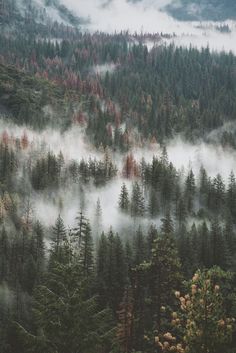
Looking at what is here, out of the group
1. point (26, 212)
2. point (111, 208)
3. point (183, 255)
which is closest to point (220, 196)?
point (111, 208)

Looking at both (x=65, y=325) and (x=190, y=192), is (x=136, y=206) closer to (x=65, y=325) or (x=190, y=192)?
(x=190, y=192)

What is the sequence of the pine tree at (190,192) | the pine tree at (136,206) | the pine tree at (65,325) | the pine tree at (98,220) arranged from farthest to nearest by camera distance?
the pine tree at (190,192) < the pine tree at (136,206) < the pine tree at (98,220) < the pine tree at (65,325)

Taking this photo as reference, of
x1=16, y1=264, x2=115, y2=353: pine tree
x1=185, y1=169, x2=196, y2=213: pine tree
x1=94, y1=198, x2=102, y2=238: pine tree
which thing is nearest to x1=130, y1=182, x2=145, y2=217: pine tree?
Result: x1=94, y1=198, x2=102, y2=238: pine tree

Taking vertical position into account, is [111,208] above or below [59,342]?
below

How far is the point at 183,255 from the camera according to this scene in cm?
13450

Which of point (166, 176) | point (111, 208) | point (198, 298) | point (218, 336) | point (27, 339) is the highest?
point (198, 298)

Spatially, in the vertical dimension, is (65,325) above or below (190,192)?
above

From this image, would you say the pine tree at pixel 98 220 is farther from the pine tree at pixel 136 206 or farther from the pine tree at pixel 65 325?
the pine tree at pixel 65 325

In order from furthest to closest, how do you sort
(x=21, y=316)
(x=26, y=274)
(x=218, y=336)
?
(x=26, y=274) → (x=21, y=316) → (x=218, y=336)

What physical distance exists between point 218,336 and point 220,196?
163847 millimetres

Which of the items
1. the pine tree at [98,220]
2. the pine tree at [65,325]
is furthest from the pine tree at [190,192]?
the pine tree at [65,325]

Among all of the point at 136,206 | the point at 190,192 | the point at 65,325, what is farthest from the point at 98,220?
the point at 65,325

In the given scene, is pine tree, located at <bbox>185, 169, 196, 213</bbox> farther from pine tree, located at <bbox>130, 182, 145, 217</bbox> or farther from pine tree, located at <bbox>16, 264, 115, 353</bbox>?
pine tree, located at <bbox>16, 264, 115, 353</bbox>

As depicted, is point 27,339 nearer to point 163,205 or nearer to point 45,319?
point 45,319
